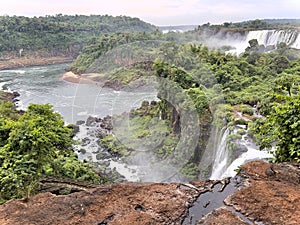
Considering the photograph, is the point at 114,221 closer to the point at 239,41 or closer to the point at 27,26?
the point at 239,41

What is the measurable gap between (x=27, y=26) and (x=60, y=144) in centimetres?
5254

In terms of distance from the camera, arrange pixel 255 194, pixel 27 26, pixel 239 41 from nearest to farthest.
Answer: pixel 255 194 → pixel 239 41 → pixel 27 26

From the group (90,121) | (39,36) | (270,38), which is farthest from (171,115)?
(39,36)

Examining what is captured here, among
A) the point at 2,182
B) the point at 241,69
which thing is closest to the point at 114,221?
the point at 2,182

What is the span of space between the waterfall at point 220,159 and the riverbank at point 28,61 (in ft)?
145

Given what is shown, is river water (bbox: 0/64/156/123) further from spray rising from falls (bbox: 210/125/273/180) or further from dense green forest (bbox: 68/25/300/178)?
spray rising from falls (bbox: 210/125/273/180)

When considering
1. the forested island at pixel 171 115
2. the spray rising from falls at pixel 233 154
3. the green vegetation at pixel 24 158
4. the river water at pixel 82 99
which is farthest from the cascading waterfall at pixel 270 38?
the green vegetation at pixel 24 158

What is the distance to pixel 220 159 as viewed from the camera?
12195 mm

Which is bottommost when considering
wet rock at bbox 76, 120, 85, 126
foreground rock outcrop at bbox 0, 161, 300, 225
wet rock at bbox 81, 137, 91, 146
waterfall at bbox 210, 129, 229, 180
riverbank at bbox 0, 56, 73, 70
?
wet rock at bbox 81, 137, 91, 146

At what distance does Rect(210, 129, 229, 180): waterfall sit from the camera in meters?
11.5

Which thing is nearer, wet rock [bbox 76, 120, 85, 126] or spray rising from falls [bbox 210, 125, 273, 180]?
spray rising from falls [bbox 210, 125, 273, 180]

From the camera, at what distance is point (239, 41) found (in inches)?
1422

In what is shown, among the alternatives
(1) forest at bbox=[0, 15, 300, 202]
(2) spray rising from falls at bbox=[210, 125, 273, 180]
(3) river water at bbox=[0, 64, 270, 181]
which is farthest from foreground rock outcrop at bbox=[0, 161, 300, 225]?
(3) river water at bbox=[0, 64, 270, 181]

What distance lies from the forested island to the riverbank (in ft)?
40.0
